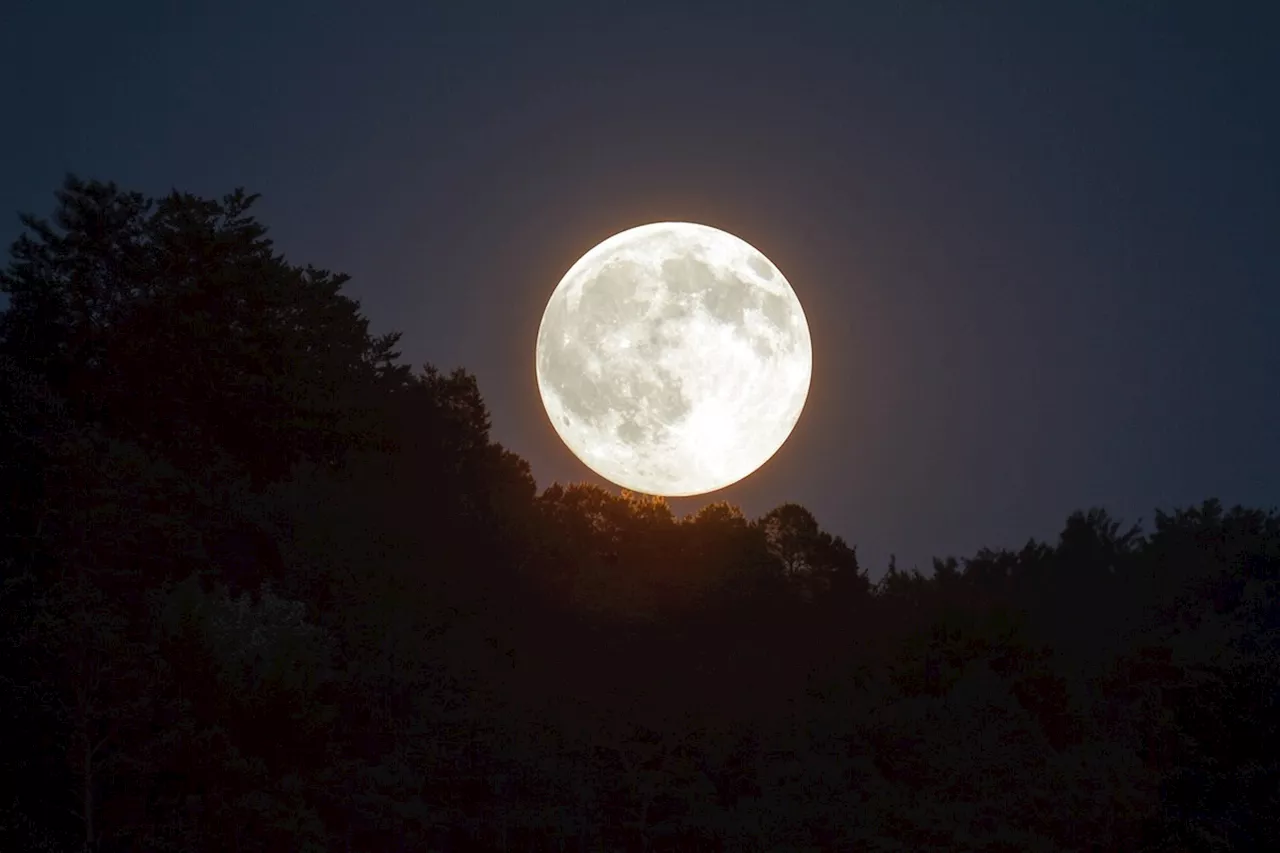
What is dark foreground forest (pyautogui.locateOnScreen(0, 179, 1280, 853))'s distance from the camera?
32750 millimetres

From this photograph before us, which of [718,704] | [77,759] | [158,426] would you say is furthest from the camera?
[718,704]

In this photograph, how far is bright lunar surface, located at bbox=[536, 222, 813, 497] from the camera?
57.6m

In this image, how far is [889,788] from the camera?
5144 cm

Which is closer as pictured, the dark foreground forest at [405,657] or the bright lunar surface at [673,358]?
the dark foreground forest at [405,657]

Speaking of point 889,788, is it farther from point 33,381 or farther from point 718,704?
point 33,381

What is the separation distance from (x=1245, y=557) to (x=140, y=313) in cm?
6401

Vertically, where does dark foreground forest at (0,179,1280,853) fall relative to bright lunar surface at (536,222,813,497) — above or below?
below

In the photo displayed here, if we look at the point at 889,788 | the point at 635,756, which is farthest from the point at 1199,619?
the point at 635,756

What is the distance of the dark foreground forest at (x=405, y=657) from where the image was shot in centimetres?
3275

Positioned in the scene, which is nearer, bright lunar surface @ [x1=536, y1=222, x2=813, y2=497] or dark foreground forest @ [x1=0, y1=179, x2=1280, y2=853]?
dark foreground forest @ [x1=0, y1=179, x2=1280, y2=853]

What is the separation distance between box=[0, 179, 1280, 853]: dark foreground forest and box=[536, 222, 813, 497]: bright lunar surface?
29.3 ft

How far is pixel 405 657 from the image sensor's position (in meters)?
44.3

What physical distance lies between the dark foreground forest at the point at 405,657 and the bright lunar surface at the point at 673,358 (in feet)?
29.3

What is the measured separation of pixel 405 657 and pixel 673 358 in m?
18.9
